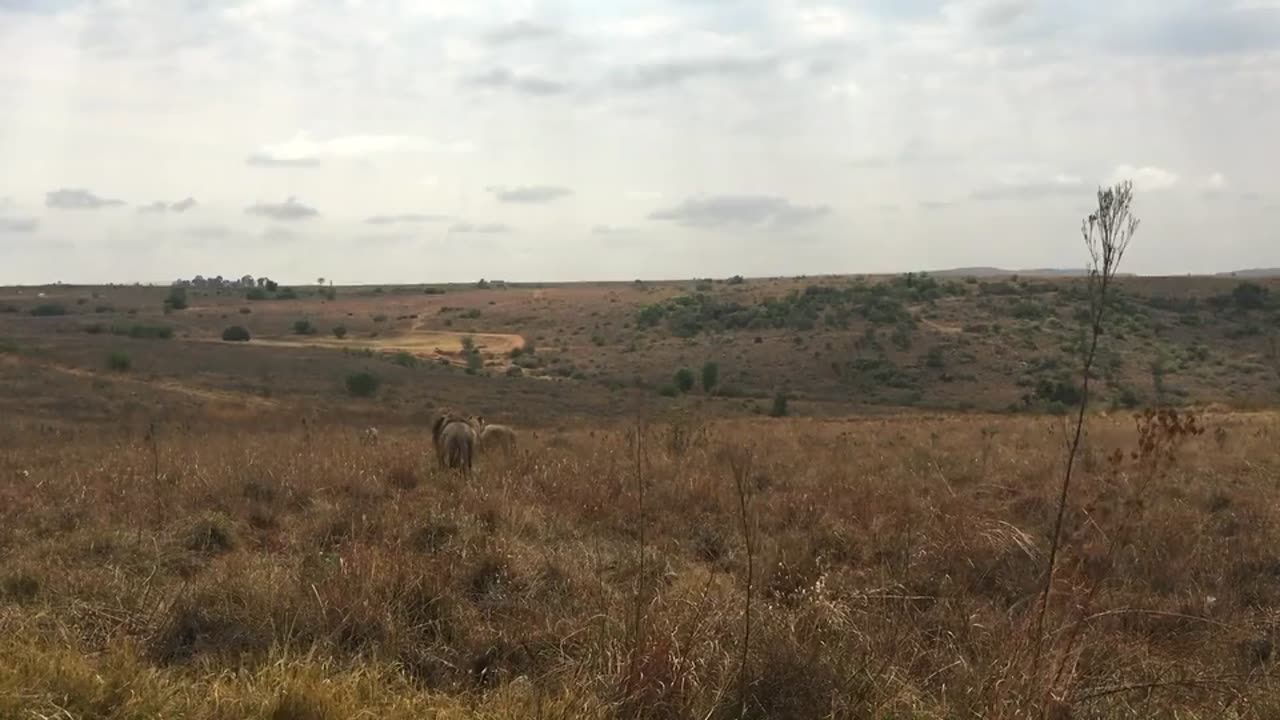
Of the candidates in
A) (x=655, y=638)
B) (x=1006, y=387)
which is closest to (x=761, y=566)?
(x=655, y=638)

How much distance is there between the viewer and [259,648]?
4.66m

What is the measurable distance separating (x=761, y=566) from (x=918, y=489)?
358 centimetres

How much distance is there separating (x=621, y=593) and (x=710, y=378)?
38223 mm

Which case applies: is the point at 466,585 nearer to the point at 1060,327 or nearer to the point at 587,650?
the point at 587,650

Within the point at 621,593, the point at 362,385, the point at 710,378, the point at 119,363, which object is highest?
the point at 621,593

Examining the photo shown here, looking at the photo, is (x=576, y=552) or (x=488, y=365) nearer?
(x=576, y=552)

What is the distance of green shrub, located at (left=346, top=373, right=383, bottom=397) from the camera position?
1332 inches

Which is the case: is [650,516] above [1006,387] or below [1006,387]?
above

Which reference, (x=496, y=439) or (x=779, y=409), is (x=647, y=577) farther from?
(x=779, y=409)

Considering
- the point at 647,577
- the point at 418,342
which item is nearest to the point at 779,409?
the point at 647,577

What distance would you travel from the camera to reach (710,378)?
4344 centimetres

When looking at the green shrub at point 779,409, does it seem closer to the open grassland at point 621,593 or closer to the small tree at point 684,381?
the small tree at point 684,381

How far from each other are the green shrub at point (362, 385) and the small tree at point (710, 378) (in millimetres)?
14886

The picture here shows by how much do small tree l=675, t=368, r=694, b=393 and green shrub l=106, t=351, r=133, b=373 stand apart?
75.8 feet
